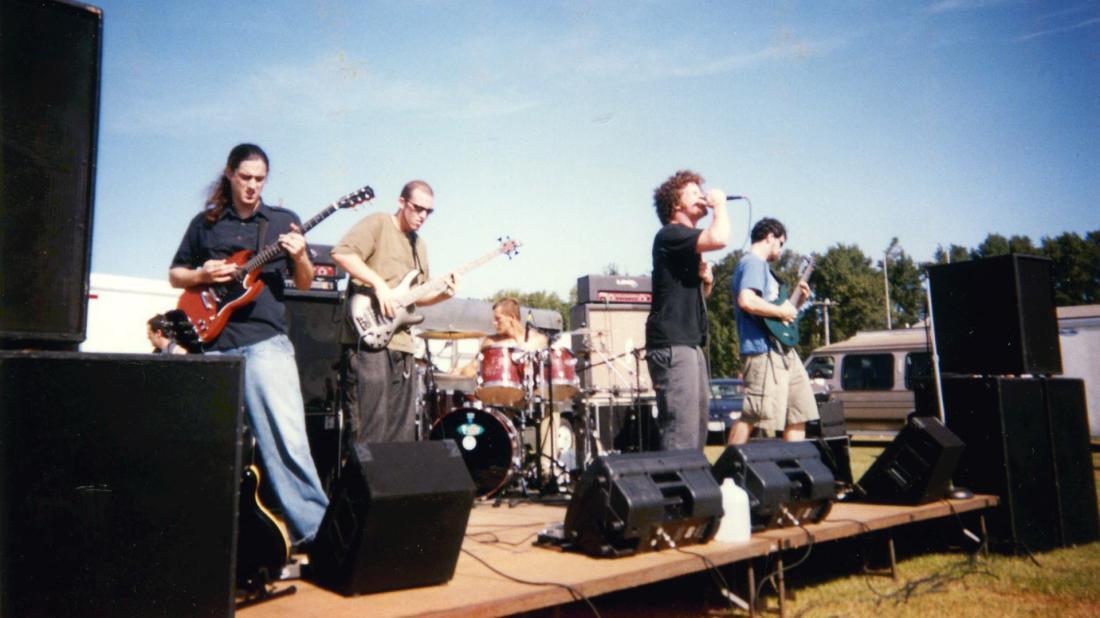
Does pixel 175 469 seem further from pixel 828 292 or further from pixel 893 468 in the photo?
pixel 828 292

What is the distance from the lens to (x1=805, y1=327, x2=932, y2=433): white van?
15508mm

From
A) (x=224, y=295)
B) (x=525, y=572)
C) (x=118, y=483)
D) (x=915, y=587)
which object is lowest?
(x=915, y=587)

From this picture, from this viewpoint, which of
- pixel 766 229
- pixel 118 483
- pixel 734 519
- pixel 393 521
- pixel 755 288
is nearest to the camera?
pixel 118 483

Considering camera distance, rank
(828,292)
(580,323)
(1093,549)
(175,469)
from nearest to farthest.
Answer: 1. (175,469)
2. (1093,549)
3. (580,323)
4. (828,292)

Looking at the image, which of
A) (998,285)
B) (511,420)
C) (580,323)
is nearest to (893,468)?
(998,285)

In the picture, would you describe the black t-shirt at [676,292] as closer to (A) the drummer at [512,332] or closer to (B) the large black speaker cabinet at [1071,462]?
(B) the large black speaker cabinet at [1071,462]

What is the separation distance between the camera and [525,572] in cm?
297

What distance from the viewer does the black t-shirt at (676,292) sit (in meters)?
4.16

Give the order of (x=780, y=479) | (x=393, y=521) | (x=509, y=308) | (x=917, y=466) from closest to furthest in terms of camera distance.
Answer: (x=393, y=521)
(x=780, y=479)
(x=917, y=466)
(x=509, y=308)

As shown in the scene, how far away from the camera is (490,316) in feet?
39.0

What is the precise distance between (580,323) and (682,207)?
701 centimetres

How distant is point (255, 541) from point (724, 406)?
1504cm

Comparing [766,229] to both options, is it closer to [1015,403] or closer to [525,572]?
[1015,403]

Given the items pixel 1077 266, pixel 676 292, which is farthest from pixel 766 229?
pixel 1077 266
